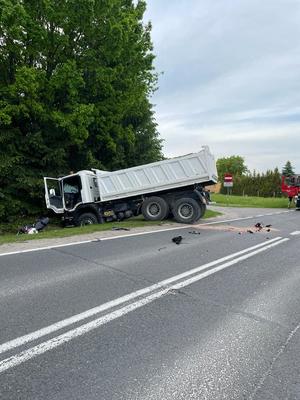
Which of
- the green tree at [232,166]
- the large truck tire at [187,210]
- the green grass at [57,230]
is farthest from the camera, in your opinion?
the green tree at [232,166]

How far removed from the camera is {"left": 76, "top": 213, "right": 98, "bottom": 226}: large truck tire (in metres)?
17.8

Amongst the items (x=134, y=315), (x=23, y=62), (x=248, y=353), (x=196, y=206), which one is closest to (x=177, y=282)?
(x=134, y=315)

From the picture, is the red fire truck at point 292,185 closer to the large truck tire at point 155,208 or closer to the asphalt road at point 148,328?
the large truck tire at point 155,208

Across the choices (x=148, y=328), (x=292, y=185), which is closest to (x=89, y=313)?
(x=148, y=328)

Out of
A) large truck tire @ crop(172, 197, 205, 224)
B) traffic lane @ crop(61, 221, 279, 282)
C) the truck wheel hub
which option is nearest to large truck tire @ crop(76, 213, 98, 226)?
large truck tire @ crop(172, 197, 205, 224)

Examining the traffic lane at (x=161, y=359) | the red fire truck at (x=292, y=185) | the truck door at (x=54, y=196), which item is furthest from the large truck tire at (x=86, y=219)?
the red fire truck at (x=292, y=185)

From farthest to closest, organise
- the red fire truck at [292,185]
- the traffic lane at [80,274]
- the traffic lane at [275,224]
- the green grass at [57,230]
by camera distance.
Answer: the red fire truck at [292,185]
the traffic lane at [275,224]
the green grass at [57,230]
the traffic lane at [80,274]

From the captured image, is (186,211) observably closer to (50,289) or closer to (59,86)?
(59,86)

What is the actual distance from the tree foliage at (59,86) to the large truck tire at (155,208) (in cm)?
496

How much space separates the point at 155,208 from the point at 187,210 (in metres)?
1.41

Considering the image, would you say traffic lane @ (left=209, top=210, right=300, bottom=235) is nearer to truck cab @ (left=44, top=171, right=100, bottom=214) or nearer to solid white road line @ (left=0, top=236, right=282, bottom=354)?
truck cab @ (left=44, top=171, right=100, bottom=214)

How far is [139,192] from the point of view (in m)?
17.3

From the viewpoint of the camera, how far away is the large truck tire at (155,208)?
16969mm

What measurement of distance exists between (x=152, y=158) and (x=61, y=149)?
26.2 ft
